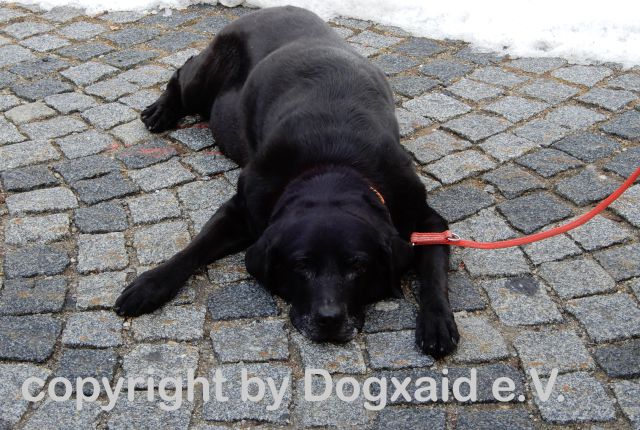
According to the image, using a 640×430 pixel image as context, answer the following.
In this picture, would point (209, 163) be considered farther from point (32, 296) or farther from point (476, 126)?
point (476, 126)

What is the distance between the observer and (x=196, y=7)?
7.25m

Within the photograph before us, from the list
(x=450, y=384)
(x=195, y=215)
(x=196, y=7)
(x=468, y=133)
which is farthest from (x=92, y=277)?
(x=196, y=7)

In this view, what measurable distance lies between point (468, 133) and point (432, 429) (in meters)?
2.54

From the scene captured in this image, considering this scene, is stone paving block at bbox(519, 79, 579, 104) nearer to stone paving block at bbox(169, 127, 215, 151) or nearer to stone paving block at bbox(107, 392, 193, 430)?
stone paving block at bbox(169, 127, 215, 151)

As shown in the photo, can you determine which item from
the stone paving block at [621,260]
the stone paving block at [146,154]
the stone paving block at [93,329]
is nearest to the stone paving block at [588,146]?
the stone paving block at [621,260]

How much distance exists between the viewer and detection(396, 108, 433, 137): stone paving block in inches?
206

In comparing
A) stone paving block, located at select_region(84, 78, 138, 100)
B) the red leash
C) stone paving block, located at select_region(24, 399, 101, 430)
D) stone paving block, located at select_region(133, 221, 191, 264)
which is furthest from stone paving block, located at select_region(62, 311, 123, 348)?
stone paving block, located at select_region(84, 78, 138, 100)

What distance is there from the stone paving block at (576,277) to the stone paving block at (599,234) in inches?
6.0

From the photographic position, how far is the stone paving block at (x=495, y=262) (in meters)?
3.91

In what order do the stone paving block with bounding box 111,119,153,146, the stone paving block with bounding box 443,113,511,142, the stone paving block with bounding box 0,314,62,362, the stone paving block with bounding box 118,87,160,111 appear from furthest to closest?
the stone paving block with bounding box 118,87,160,111 < the stone paving block with bounding box 111,119,153,146 < the stone paving block with bounding box 443,113,511,142 < the stone paving block with bounding box 0,314,62,362

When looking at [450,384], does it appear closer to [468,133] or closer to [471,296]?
[471,296]

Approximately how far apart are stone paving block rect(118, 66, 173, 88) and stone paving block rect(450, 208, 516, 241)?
8.85 ft

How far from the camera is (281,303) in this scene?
3729 mm

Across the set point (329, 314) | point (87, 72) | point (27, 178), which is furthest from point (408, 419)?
point (87, 72)
